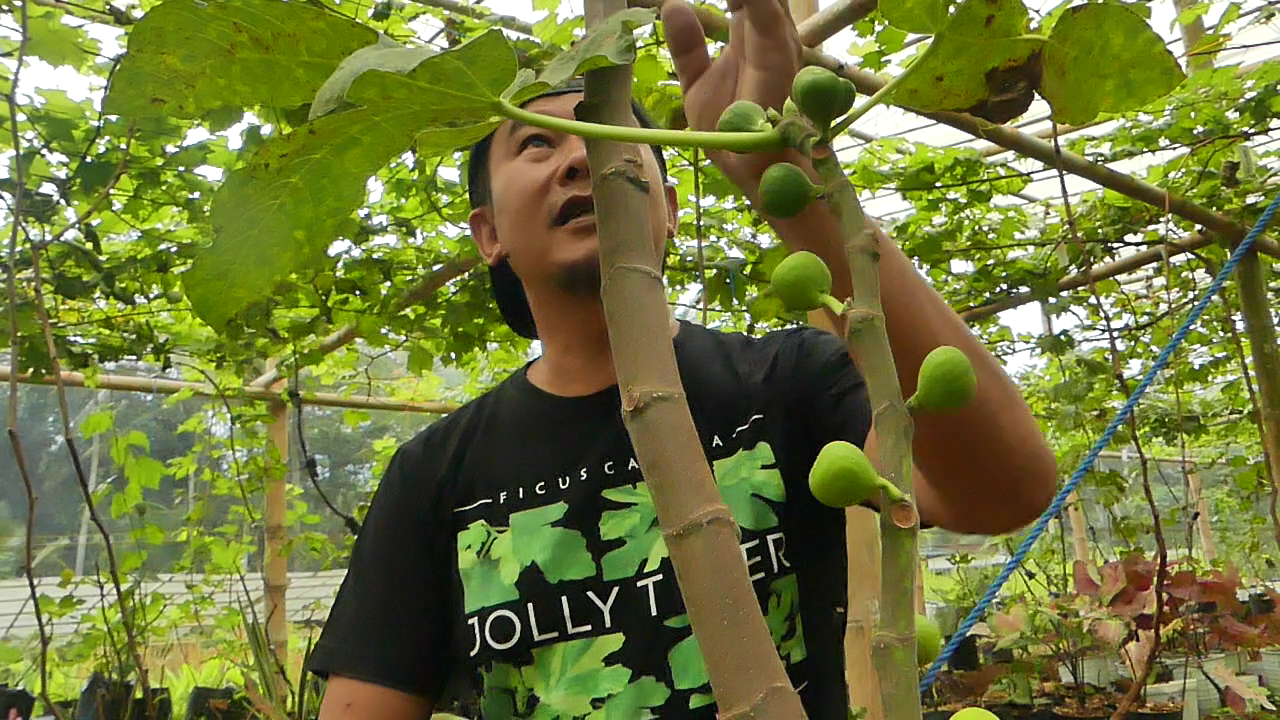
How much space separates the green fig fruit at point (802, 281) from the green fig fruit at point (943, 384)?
59 millimetres

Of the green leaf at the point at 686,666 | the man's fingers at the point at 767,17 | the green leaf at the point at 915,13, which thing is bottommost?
the green leaf at the point at 686,666

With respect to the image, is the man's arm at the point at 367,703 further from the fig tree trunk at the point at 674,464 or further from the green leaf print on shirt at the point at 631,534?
the fig tree trunk at the point at 674,464

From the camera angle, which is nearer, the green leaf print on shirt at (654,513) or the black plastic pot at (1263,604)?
Result: the green leaf print on shirt at (654,513)

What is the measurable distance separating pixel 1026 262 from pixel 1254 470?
107 inches

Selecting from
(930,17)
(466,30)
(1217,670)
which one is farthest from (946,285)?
(930,17)

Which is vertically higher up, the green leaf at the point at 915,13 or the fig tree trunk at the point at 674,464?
the green leaf at the point at 915,13

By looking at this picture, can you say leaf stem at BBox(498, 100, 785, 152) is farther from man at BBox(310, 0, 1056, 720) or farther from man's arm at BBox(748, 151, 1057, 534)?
man at BBox(310, 0, 1056, 720)

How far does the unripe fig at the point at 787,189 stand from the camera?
0.40m

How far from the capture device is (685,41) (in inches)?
20.7

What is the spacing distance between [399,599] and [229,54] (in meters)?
0.70

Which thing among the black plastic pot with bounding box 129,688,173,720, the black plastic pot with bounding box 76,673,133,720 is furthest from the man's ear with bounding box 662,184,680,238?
the black plastic pot with bounding box 129,688,173,720

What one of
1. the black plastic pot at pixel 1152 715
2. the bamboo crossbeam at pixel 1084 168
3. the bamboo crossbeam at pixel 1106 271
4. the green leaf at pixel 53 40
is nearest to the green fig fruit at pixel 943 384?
the bamboo crossbeam at pixel 1084 168

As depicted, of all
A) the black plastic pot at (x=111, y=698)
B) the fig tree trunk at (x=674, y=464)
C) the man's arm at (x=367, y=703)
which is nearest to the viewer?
the fig tree trunk at (x=674, y=464)

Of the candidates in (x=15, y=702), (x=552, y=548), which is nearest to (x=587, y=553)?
(x=552, y=548)
